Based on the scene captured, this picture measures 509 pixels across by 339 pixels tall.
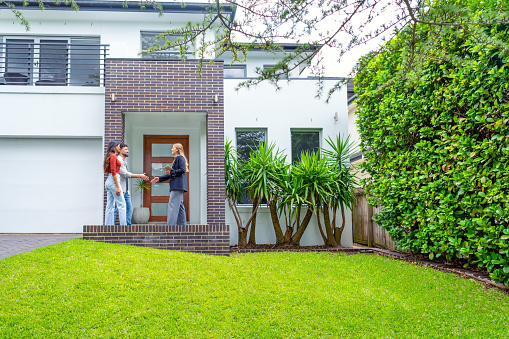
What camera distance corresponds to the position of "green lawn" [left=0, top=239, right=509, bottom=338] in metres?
4.00

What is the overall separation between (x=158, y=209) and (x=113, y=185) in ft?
12.6

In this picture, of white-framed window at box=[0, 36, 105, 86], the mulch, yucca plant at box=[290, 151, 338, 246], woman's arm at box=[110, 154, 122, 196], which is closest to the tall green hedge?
the mulch

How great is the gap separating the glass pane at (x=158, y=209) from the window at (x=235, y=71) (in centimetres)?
473

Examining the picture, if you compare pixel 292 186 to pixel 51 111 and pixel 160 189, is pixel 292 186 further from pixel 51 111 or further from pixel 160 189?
pixel 51 111

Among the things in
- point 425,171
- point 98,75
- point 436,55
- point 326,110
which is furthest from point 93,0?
point 436,55

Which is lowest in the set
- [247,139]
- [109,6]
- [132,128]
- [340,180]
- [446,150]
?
[340,180]

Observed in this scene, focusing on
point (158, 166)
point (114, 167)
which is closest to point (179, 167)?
point (114, 167)

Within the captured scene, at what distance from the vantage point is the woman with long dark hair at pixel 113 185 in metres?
7.14

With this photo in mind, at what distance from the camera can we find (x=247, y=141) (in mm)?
10297

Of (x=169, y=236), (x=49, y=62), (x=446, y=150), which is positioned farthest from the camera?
(x=49, y=62)

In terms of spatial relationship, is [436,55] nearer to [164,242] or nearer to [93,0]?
[164,242]

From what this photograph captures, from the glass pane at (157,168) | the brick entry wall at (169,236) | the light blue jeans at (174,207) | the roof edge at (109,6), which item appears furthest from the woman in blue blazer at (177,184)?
the roof edge at (109,6)

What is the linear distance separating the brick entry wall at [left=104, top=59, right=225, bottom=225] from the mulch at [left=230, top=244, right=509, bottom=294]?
1.13 m

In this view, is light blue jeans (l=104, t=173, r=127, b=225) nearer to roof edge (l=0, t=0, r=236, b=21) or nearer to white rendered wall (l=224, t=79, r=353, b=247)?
white rendered wall (l=224, t=79, r=353, b=247)
